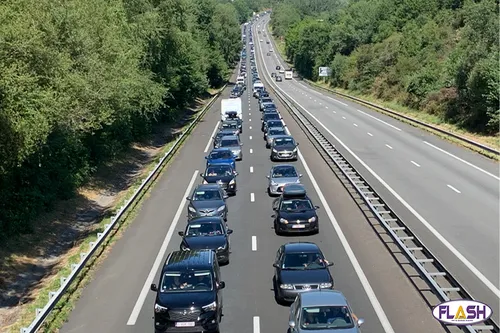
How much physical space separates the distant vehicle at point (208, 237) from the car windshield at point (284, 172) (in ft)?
30.4

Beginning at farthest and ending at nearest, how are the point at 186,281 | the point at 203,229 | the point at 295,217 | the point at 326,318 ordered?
the point at 295,217
the point at 203,229
the point at 186,281
the point at 326,318

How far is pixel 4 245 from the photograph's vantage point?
920 inches

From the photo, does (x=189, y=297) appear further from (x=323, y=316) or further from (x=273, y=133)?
(x=273, y=133)

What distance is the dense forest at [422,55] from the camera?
49531 millimetres

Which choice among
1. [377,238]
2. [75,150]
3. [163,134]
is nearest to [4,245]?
[75,150]

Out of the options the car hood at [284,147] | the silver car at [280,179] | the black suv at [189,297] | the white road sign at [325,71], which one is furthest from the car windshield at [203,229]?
the white road sign at [325,71]

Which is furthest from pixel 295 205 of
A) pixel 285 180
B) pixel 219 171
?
pixel 219 171

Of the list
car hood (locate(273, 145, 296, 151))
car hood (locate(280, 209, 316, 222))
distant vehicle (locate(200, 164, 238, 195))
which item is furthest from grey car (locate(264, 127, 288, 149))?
car hood (locate(280, 209, 316, 222))

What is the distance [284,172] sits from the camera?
104 feet

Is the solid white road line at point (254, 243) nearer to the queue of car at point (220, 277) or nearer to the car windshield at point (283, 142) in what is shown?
the queue of car at point (220, 277)

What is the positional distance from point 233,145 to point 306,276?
2573cm

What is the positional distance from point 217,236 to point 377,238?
20.0 feet

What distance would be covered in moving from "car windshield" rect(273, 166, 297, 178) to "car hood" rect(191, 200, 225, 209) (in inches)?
226

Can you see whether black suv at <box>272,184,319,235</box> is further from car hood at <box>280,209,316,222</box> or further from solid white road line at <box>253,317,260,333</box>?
solid white road line at <box>253,317,260,333</box>
